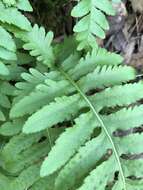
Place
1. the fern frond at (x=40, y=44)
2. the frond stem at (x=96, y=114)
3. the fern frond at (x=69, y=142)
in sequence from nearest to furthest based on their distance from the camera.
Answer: the fern frond at (x=69, y=142), the frond stem at (x=96, y=114), the fern frond at (x=40, y=44)

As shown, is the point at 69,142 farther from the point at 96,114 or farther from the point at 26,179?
the point at 26,179

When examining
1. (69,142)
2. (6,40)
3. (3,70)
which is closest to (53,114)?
(69,142)

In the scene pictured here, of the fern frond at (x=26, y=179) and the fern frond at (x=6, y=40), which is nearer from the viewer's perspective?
the fern frond at (x=6, y=40)

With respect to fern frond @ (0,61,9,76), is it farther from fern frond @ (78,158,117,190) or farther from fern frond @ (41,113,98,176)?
fern frond @ (78,158,117,190)

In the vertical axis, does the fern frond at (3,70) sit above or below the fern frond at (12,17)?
below

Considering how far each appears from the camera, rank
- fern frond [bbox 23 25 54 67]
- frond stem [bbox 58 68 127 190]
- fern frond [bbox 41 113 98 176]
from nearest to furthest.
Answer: fern frond [bbox 41 113 98 176]
frond stem [bbox 58 68 127 190]
fern frond [bbox 23 25 54 67]

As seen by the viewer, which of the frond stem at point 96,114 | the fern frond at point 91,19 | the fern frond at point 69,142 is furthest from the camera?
the fern frond at point 91,19

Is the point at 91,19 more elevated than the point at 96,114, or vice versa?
the point at 91,19

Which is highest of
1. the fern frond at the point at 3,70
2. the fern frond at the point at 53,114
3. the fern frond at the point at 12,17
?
Answer: the fern frond at the point at 12,17

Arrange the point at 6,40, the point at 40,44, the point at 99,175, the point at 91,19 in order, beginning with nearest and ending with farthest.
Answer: the point at 99,175 < the point at 6,40 < the point at 91,19 < the point at 40,44

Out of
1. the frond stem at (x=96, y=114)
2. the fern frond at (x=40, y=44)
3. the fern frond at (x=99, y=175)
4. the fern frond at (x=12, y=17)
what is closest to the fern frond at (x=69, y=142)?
the frond stem at (x=96, y=114)

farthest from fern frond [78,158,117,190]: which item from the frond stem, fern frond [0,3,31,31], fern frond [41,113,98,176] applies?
fern frond [0,3,31,31]

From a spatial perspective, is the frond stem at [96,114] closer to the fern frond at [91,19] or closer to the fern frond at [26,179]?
the fern frond at [91,19]
